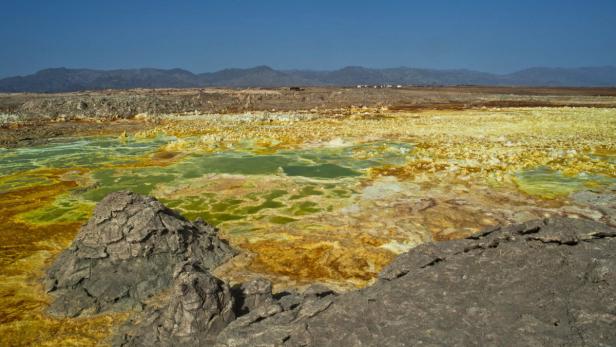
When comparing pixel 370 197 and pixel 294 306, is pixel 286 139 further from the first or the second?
pixel 294 306

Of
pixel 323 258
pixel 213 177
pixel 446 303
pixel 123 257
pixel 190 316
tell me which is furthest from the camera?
pixel 213 177

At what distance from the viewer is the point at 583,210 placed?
11195 mm

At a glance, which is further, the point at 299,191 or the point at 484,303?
the point at 299,191

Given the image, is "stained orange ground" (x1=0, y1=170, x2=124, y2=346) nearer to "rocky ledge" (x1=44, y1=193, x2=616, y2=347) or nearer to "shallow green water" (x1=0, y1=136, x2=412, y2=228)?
"rocky ledge" (x1=44, y1=193, x2=616, y2=347)

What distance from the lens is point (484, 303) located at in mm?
4578

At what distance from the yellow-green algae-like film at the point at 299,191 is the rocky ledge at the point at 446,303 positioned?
5.20 ft

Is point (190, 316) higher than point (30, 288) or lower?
higher

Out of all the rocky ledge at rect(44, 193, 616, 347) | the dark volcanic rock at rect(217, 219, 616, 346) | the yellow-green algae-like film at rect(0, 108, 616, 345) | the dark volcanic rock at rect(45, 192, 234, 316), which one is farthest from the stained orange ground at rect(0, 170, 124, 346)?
the dark volcanic rock at rect(217, 219, 616, 346)

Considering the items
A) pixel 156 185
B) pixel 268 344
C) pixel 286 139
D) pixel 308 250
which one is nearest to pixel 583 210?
pixel 308 250

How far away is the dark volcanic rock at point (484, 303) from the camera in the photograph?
4.17 m

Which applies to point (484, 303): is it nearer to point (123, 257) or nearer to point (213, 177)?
point (123, 257)

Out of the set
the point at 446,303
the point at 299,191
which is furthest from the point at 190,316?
the point at 299,191

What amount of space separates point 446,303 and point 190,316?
3.00m

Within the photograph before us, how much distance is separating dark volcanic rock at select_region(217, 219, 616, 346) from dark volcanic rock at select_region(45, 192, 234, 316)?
3130mm
